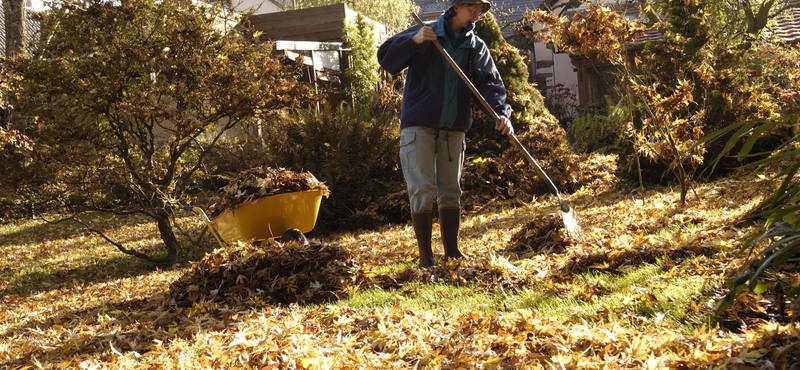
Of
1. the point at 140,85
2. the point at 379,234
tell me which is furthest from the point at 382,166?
the point at 140,85

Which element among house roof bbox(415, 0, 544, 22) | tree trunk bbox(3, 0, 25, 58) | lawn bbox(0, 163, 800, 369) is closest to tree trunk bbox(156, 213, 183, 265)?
lawn bbox(0, 163, 800, 369)

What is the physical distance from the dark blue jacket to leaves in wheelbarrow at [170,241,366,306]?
3.69ft

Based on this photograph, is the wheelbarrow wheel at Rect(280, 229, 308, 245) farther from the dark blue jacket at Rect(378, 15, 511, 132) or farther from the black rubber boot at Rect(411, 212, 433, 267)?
the dark blue jacket at Rect(378, 15, 511, 132)

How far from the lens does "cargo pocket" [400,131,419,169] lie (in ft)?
15.5

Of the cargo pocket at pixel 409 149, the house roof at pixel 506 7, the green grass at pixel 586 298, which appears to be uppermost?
the house roof at pixel 506 7

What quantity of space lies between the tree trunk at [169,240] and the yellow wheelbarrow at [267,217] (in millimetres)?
1380

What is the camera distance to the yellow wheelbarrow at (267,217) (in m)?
5.54

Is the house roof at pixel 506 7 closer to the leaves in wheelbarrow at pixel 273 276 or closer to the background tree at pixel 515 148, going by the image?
the background tree at pixel 515 148

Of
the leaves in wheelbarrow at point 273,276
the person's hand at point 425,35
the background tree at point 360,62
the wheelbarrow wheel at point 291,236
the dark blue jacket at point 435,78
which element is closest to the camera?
the leaves in wheelbarrow at point 273,276

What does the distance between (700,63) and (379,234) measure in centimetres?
425

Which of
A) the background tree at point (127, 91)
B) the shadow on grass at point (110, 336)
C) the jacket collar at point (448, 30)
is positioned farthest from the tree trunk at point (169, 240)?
the jacket collar at point (448, 30)

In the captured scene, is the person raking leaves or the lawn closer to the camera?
the lawn

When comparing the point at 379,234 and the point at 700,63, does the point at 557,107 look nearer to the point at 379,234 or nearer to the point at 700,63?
the point at 700,63

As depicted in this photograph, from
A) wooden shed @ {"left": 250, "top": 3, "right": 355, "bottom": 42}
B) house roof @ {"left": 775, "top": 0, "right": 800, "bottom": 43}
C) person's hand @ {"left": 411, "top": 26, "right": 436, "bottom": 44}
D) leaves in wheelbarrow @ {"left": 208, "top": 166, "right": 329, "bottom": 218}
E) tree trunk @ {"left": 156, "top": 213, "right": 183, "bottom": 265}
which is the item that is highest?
wooden shed @ {"left": 250, "top": 3, "right": 355, "bottom": 42}
